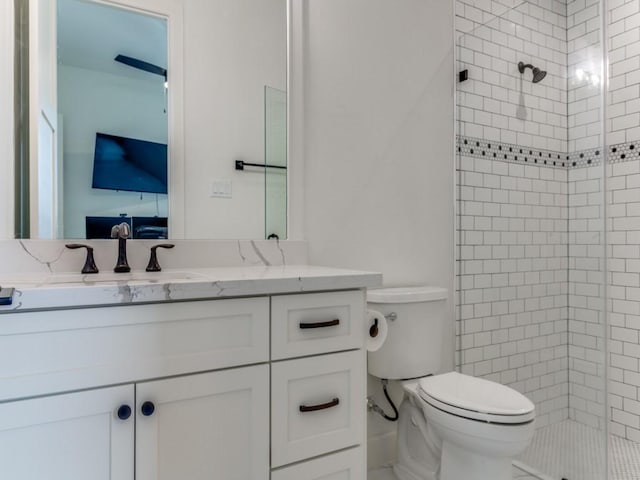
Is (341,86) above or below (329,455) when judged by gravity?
above

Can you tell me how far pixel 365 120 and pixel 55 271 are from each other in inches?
54.1

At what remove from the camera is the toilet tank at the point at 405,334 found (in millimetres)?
1699

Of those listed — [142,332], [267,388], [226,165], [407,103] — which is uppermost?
[407,103]

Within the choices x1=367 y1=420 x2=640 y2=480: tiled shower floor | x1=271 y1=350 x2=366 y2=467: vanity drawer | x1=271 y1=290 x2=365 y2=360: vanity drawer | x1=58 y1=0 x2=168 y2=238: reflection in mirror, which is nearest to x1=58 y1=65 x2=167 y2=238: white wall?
x1=58 y1=0 x2=168 y2=238: reflection in mirror

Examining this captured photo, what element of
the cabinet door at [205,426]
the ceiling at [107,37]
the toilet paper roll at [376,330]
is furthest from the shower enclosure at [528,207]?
the ceiling at [107,37]

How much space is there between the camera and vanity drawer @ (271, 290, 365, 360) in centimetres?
110

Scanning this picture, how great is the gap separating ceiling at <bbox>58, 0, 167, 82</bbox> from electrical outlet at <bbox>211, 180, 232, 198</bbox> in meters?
0.41

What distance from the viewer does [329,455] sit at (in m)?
1.17

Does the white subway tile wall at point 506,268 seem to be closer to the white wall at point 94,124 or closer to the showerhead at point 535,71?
the showerhead at point 535,71

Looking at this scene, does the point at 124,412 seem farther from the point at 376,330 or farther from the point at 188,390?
the point at 376,330

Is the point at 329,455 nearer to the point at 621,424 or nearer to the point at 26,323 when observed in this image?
the point at 26,323

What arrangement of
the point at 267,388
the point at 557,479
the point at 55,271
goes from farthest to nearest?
the point at 557,479
the point at 55,271
the point at 267,388

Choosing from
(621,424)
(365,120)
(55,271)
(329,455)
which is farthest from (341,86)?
(621,424)

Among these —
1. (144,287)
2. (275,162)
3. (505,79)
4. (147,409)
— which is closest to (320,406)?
(147,409)
